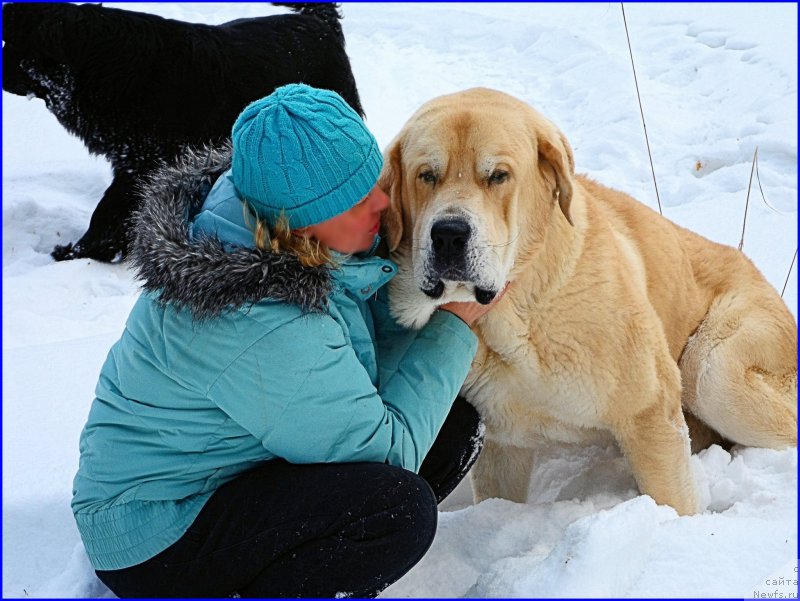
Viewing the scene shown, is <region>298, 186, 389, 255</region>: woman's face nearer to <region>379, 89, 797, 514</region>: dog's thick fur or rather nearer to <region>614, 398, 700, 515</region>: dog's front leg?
<region>379, 89, 797, 514</region>: dog's thick fur

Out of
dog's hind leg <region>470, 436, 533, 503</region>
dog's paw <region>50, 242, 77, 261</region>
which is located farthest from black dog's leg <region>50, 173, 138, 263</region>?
dog's hind leg <region>470, 436, 533, 503</region>

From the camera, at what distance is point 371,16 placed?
37.7ft

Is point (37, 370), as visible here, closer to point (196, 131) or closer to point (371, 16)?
point (196, 131)

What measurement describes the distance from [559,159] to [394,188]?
0.50 meters

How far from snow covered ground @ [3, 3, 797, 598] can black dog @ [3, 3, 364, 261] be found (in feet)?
2.55

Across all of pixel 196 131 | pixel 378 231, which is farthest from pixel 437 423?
pixel 196 131

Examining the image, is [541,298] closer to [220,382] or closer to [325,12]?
[220,382]

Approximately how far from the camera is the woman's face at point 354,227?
2197 millimetres

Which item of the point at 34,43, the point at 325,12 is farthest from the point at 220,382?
the point at 325,12

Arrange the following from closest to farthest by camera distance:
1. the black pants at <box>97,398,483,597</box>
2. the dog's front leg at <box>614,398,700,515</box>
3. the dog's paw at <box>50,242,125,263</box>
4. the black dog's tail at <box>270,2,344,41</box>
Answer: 1. the black pants at <box>97,398,483,597</box>
2. the dog's front leg at <box>614,398,700,515</box>
3. the dog's paw at <box>50,242,125,263</box>
4. the black dog's tail at <box>270,2,344,41</box>

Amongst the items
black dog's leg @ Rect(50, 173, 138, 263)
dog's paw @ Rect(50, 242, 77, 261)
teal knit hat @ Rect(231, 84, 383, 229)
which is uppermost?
teal knit hat @ Rect(231, 84, 383, 229)

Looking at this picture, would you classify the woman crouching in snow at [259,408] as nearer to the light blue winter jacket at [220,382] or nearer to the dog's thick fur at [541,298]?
the light blue winter jacket at [220,382]

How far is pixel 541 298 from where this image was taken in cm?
255

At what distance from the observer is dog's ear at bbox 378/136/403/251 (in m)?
2.45
